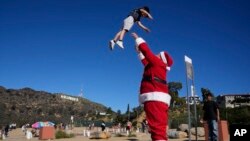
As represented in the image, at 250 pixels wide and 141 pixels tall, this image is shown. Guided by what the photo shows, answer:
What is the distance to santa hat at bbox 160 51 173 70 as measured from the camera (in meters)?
6.16

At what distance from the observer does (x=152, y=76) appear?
18.9 ft

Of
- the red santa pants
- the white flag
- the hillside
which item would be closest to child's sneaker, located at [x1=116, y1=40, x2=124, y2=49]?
the red santa pants

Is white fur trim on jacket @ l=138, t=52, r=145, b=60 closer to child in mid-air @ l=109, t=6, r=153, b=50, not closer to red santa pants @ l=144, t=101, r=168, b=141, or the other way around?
child in mid-air @ l=109, t=6, r=153, b=50

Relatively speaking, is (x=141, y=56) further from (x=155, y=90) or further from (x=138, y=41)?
(x=155, y=90)

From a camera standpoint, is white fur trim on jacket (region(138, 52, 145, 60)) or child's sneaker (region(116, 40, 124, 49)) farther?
child's sneaker (region(116, 40, 124, 49))

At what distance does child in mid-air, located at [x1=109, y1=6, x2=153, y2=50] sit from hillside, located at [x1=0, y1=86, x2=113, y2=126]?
9448cm

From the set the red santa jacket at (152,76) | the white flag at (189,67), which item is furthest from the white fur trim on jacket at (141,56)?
the white flag at (189,67)

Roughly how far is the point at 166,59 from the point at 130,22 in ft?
3.25

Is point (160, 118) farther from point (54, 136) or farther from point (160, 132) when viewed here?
point (54, 136)

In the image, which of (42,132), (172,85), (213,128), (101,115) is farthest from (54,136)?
(101,115)

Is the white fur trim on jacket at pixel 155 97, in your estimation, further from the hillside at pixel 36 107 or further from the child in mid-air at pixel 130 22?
the hillside at pixel 36 107

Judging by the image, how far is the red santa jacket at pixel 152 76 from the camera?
5648mm

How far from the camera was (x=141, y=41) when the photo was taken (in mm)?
5961

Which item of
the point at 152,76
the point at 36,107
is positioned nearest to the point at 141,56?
the point at 152,76
